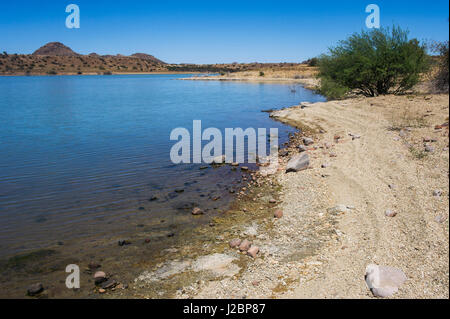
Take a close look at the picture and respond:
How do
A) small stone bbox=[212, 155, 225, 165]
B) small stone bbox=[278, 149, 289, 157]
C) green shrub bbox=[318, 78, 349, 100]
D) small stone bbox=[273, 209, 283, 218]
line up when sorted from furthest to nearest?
green shrub bbox=[318, 78, 349, 100] → small stone bbox=[278, 149, 289, 157] → small stone bbox=[212, 155, 225, 165] → small stone bbox=[273, 209, 283, 218]

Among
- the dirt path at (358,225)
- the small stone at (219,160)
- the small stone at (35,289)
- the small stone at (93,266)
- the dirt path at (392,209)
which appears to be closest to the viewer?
the dirt path at (392,209)

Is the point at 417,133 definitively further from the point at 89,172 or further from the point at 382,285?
the point at 89,172

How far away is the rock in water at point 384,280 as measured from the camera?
16.9 feet

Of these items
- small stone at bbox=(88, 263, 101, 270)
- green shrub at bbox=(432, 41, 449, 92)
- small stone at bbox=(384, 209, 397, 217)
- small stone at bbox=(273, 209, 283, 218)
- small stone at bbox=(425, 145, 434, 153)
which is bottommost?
small stone at bbox=(88, 263, 101, 270)

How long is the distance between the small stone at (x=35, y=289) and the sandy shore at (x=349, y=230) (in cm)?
205

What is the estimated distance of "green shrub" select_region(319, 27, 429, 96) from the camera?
2408 cm

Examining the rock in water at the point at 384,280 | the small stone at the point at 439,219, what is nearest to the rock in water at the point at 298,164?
the small stone at the point at 439,219

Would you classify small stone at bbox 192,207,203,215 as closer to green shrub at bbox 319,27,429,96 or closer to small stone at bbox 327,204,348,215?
small stone at bbox 327,204,348,215

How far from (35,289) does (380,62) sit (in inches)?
1041

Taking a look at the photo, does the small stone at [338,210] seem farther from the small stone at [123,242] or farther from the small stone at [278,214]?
the small stone at [123,242]

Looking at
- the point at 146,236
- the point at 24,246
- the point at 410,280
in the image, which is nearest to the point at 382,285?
the point at 410,280

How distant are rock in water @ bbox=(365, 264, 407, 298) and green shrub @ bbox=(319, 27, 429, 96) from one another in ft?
73.1

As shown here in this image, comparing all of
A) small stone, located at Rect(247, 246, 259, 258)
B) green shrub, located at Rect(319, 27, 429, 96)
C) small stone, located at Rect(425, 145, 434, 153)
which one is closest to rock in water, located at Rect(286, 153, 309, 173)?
small stone, located at Rect(425, 145, 434, 153)
